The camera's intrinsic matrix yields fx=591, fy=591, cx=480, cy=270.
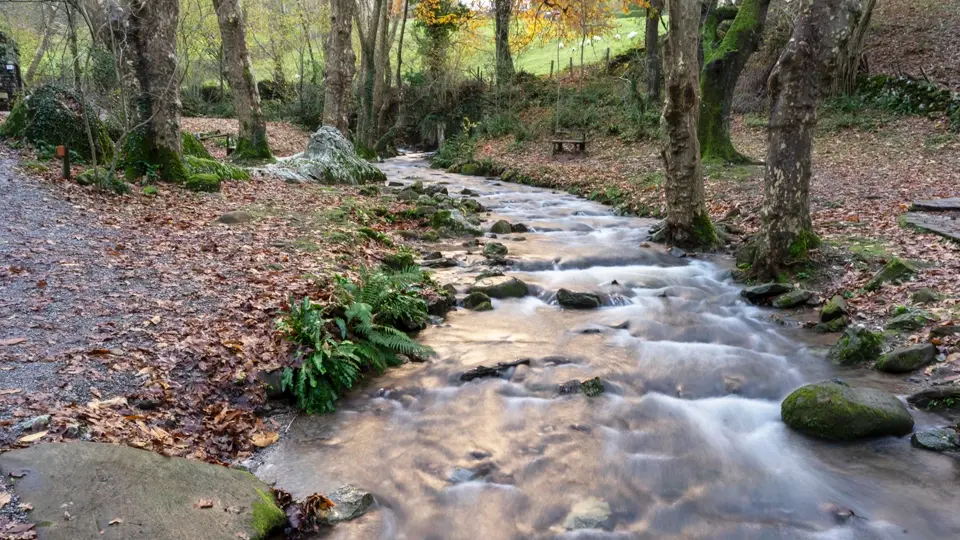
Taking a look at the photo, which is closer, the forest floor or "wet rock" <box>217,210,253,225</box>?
the forest floor

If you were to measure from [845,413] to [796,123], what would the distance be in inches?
189

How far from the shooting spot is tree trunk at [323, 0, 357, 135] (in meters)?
19.2

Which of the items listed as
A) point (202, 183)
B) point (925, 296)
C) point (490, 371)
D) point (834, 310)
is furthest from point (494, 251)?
point (925, 296)

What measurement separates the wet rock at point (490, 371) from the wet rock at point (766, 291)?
13.6ft

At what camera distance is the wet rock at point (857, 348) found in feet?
22.5

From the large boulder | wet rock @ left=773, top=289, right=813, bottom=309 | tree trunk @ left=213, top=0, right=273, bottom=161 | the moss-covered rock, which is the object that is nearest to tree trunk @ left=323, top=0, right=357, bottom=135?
the large boulder

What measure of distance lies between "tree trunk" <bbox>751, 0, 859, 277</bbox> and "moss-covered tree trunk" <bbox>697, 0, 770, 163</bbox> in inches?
326

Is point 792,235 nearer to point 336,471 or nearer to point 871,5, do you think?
point 336,471

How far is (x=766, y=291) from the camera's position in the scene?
9.00 metres

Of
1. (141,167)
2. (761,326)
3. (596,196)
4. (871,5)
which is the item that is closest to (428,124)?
(596,196)

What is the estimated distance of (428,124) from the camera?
35062 mm

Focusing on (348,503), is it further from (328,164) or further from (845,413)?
(328,164)

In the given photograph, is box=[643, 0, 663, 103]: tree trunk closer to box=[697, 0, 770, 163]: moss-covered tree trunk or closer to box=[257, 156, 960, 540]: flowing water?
box=[697, 0, 770, 163]: moss-covered tree trunk

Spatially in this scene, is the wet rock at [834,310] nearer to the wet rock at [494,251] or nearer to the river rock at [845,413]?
the river rock at [845,413]
